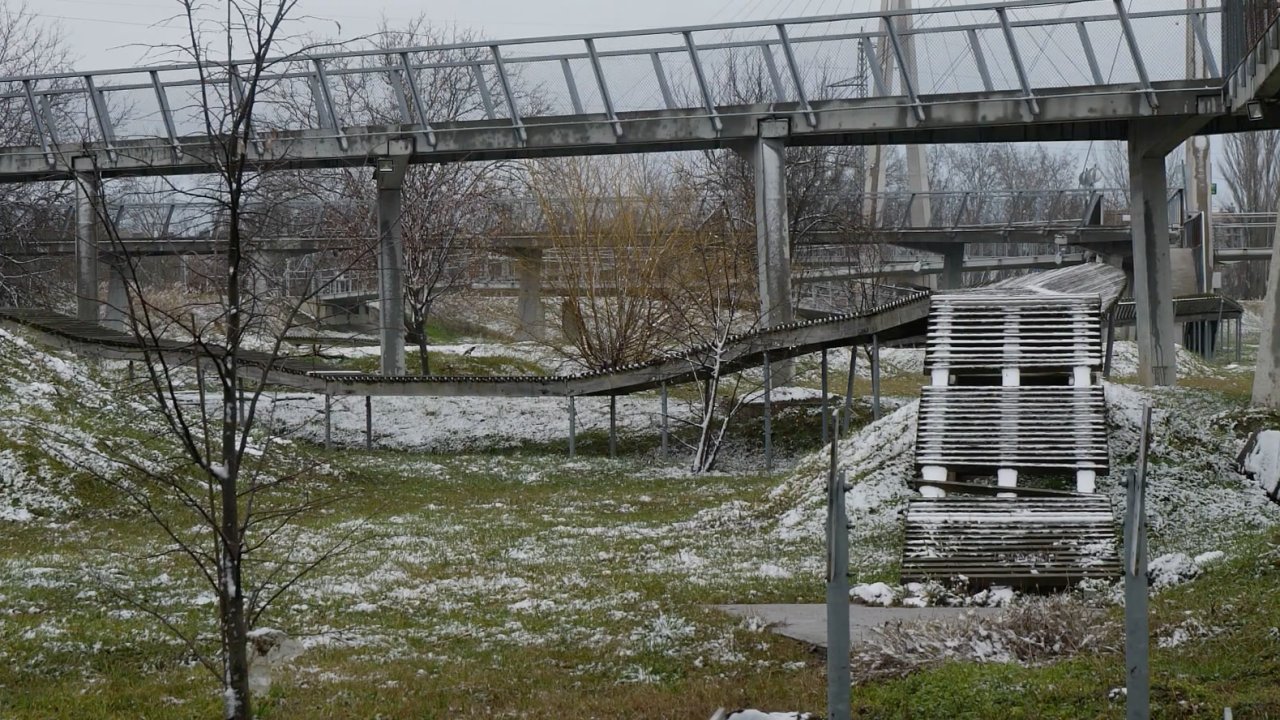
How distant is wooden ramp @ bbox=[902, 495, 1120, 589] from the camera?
13109 millimetres

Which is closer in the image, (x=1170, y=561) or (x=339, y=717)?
(x=339, y=717)

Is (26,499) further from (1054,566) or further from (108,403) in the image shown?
(1054,566)

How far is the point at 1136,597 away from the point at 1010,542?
25.6 feet

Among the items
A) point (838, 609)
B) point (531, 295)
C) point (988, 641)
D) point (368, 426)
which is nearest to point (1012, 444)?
point (988, 641)

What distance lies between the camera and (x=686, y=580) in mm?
14312

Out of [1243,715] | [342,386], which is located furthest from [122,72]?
[1243,715]

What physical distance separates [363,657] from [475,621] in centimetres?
166

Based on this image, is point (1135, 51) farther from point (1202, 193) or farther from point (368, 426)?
point (1202, 193)

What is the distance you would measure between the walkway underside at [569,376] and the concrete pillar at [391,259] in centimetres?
270

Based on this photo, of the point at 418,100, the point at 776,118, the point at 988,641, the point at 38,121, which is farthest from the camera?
the point at 38,121

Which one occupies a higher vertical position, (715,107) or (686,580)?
(715,107)

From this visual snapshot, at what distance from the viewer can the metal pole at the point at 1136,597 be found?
6.06 meters

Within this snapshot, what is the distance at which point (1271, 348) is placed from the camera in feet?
70.5

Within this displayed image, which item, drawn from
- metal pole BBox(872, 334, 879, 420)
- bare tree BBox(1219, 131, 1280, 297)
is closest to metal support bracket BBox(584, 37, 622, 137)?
metal pole BBox(872, 334, 879, 420)
